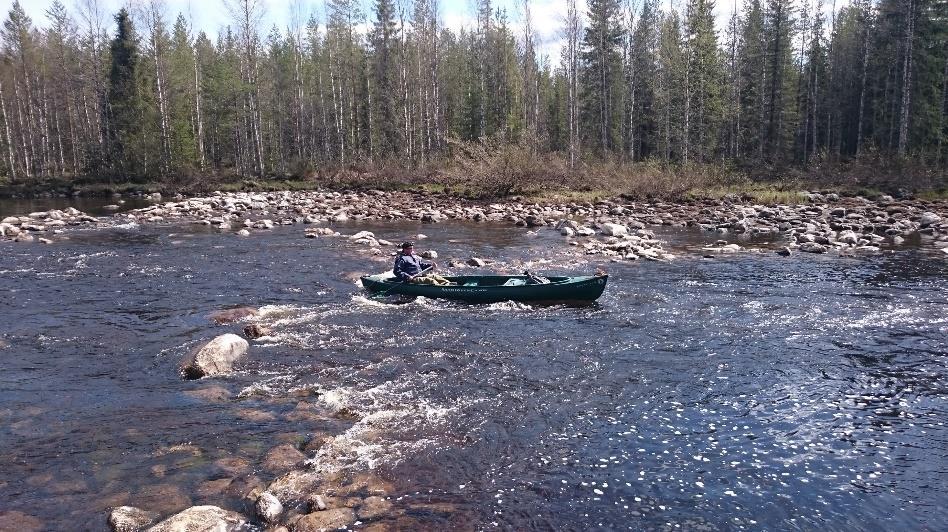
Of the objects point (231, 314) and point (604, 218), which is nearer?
point (231, 314)

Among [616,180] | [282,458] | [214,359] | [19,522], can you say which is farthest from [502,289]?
[616,180]

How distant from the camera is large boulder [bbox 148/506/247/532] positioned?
5.54 m

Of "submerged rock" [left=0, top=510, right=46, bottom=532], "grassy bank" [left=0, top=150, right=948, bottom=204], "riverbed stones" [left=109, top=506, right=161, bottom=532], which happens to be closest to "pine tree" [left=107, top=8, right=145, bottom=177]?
"grassy bank" [left=0, top=150, right=948, bottom=204]

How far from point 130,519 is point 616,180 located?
30.2m

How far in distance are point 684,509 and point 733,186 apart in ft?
98.3

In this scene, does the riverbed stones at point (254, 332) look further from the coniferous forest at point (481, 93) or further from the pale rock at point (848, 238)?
the coniferous forest at point (481, 93)

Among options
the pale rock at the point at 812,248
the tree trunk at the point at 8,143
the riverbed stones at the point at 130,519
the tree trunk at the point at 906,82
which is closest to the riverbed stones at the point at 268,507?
the riverbed stones at the point at 130,519

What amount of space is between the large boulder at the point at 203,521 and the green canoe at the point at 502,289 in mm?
8208

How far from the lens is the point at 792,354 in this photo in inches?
412

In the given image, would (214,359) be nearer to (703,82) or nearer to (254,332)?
(254,332)

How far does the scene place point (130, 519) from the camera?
5801 mm

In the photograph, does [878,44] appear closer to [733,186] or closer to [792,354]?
[733,186]

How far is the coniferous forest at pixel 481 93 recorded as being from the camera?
134 ft

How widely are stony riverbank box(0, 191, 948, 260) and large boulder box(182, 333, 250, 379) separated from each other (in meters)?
9.68
